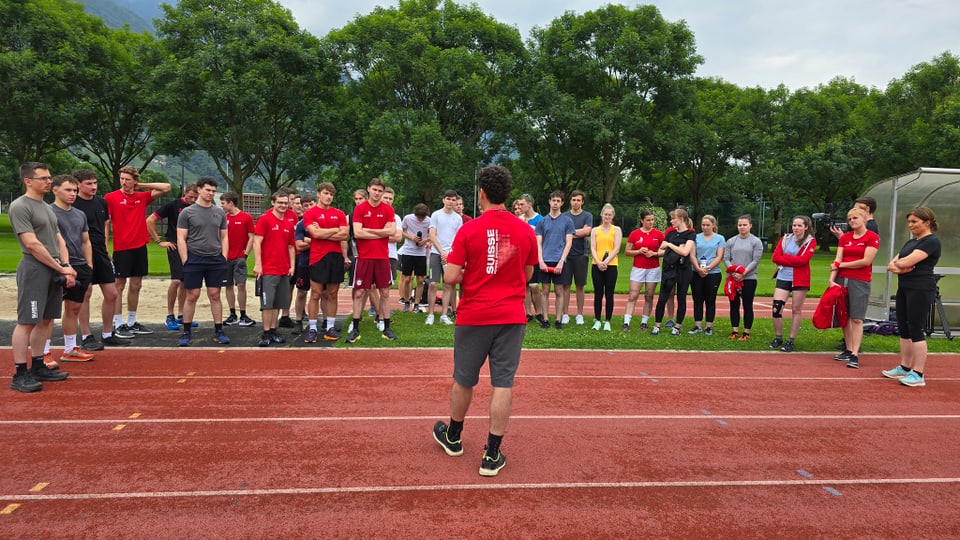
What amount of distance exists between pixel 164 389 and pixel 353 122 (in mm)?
29119

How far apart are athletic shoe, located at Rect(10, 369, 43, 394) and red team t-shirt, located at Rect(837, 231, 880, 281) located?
29.1ft

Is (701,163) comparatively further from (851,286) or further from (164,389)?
(164,389)

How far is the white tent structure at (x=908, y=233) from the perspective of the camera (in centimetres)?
989

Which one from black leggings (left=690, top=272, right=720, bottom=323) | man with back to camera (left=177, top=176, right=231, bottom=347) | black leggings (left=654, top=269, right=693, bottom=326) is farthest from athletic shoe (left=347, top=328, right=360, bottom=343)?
black leggings (left=690, top=272, right=720, bottom=323)

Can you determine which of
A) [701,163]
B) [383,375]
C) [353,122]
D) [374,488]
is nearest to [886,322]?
[383,375]

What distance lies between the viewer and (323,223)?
800cm

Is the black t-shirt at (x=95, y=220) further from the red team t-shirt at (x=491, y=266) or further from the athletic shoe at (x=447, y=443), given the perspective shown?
the red team t-shirt at (x=491, y=266)

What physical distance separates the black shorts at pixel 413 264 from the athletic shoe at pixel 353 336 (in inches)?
70.0

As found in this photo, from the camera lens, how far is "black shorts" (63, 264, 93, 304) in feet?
21.4

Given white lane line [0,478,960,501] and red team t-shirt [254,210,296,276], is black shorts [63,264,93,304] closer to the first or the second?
red team t-shirt [254,210,296,276]

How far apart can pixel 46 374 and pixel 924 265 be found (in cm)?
906

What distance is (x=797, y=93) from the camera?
42062 mm

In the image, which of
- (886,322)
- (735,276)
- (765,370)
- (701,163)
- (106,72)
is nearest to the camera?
(765,370)

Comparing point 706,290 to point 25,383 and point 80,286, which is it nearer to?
point 80,286
